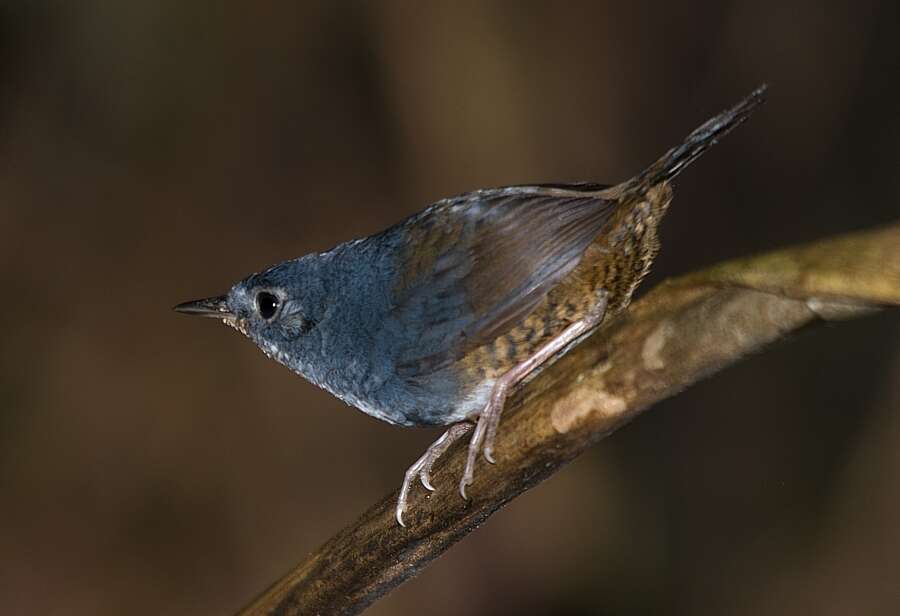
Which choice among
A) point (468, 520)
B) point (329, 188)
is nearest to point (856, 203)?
point (329, 188)

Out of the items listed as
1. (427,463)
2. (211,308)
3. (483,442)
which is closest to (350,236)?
(211,308)

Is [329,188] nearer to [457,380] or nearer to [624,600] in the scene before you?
[624,600]

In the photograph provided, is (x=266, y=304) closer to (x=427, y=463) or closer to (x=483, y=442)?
(x=427, y=463)

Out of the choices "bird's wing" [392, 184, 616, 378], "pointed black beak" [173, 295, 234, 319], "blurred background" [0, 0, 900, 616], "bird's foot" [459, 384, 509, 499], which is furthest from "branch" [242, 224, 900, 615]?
"blurred background" [0, 0, 900, 616]

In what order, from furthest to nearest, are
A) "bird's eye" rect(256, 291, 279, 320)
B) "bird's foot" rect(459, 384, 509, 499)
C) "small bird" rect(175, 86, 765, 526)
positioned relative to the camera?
"bird's eye" rect(256, 291, 279, 320), "small bird" rect(175, 86, 765, 526), "bird's foot" rect(459, 384, 509, 499)

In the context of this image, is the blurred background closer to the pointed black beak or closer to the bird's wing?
the pointed black beak

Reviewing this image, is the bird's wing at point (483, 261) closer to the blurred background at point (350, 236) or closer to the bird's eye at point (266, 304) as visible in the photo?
the bird's eye at point (266, 304)

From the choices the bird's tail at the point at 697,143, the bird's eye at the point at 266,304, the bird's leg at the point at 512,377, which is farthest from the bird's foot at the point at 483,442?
the bird's eye at the point at 266,304
